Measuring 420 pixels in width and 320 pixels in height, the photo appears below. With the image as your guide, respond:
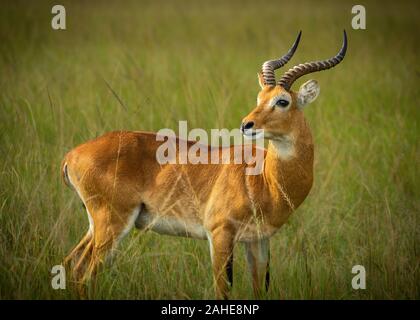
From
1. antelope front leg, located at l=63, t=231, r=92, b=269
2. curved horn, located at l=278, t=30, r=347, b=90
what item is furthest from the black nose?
antelope front leg, located at l=63, t=231, r=92, b=269

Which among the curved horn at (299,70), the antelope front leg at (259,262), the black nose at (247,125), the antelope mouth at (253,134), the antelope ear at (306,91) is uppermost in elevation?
the curved horn at (299,70)

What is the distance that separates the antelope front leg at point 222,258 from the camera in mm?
6027

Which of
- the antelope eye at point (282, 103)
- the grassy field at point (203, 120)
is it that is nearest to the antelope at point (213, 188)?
the antelope eye at point (282, 103)

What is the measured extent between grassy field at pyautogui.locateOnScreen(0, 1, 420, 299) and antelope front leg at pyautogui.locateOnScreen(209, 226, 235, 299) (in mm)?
223

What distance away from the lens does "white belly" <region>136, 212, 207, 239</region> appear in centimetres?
630

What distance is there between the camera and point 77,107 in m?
10.9

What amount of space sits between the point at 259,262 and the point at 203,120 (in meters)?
4.63

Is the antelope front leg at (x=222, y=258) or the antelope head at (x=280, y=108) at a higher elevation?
the antelope head at (x=280, y=108)

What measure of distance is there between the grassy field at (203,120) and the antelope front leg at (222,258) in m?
0.22

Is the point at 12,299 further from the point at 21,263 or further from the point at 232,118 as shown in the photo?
the point at 232,118

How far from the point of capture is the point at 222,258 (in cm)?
603

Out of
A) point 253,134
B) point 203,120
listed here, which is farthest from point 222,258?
point 203,120

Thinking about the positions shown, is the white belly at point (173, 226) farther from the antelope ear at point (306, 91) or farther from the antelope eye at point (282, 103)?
the antelope ear at point (306, 91)
